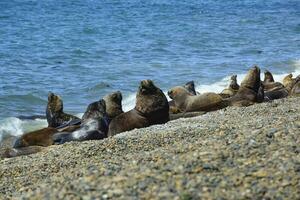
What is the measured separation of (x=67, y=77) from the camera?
20562mm

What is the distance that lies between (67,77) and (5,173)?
40.4 feet

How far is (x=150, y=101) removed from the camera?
11.7m

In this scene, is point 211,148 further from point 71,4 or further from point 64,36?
point 71,4

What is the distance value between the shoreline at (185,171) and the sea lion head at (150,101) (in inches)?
118

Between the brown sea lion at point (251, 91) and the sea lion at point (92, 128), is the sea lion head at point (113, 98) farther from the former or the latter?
A: the brown sea lion at point (251, 91)

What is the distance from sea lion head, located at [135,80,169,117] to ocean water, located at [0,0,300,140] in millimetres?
3105

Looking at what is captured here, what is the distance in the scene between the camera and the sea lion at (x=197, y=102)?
43.7 feet

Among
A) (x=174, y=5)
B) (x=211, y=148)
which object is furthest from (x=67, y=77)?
(x=174, y=5)

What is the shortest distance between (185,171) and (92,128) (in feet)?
19.2

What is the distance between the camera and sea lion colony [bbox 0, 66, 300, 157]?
1109cm

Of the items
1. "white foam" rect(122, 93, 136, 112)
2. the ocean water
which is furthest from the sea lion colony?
the ocean water

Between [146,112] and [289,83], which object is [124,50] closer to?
[289,83]

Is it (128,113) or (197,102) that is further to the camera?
(197,102)

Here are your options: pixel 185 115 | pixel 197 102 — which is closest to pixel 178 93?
pixel 197 102
